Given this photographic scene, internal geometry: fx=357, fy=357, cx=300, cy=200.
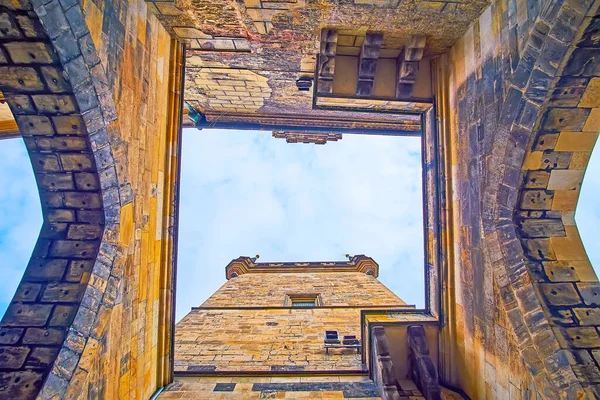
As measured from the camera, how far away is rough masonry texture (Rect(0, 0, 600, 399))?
356cm

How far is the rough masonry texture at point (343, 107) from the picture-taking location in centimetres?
356

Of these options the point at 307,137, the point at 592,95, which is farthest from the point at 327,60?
the point at 307,137

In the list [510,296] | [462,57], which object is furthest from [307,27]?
[510,296]

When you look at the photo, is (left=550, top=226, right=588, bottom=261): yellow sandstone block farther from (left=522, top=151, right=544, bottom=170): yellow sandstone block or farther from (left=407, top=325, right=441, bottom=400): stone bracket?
(left=407, top=325, right=441, bottom=400): stone bracket

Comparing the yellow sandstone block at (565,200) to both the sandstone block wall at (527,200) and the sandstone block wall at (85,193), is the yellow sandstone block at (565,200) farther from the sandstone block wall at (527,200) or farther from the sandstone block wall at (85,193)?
the sandstone block wall at (85,193)

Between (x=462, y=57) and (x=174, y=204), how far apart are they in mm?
5146

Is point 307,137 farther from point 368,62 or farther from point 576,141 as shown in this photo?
point 576,141

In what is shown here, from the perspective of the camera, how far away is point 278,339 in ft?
27.6

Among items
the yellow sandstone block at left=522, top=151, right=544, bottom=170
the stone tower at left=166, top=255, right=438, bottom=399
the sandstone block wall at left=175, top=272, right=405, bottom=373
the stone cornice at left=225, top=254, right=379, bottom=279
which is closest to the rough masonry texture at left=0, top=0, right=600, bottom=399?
the yellow sandstone block at left=522, top=151, right=544, bottom=170

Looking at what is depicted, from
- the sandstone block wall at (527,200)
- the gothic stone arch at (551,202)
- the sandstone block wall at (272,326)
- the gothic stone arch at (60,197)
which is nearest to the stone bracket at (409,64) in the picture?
the sandstone block wall at (527,200)

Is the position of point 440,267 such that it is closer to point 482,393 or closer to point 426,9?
point 482,393

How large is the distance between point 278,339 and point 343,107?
5464 mm

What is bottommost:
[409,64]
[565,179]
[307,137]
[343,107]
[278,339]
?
[278,339]

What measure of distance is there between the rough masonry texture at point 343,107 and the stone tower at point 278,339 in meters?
0.15
